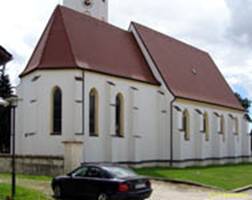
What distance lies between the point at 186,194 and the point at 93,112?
1293 cm

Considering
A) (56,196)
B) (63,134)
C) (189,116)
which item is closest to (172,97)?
(189,116)

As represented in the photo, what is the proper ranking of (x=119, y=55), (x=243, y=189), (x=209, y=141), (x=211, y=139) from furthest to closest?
(x=211, y=139), (x=209, y=141), (x=119, y=55), (x=243, y=189)

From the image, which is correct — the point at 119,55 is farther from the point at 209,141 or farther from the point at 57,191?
the point at 57,191

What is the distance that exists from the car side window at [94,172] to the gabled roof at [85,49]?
573 inches

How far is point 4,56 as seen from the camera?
17516mm

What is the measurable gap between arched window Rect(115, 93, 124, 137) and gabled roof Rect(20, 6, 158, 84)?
67.5 inches

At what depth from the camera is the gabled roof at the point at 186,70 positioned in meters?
42.8

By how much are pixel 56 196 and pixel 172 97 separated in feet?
71.6

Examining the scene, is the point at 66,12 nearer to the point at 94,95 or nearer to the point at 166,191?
the point at 94,95

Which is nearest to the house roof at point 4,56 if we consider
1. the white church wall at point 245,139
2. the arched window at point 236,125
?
the arched window at point 236,125

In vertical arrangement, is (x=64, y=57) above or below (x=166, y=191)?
above

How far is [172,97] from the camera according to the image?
4075 centimetres

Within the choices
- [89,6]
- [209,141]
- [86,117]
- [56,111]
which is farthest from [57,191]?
[89,6]

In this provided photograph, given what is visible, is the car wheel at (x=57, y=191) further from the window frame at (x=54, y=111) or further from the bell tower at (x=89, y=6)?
the bell tower at (x=89, y=6)
